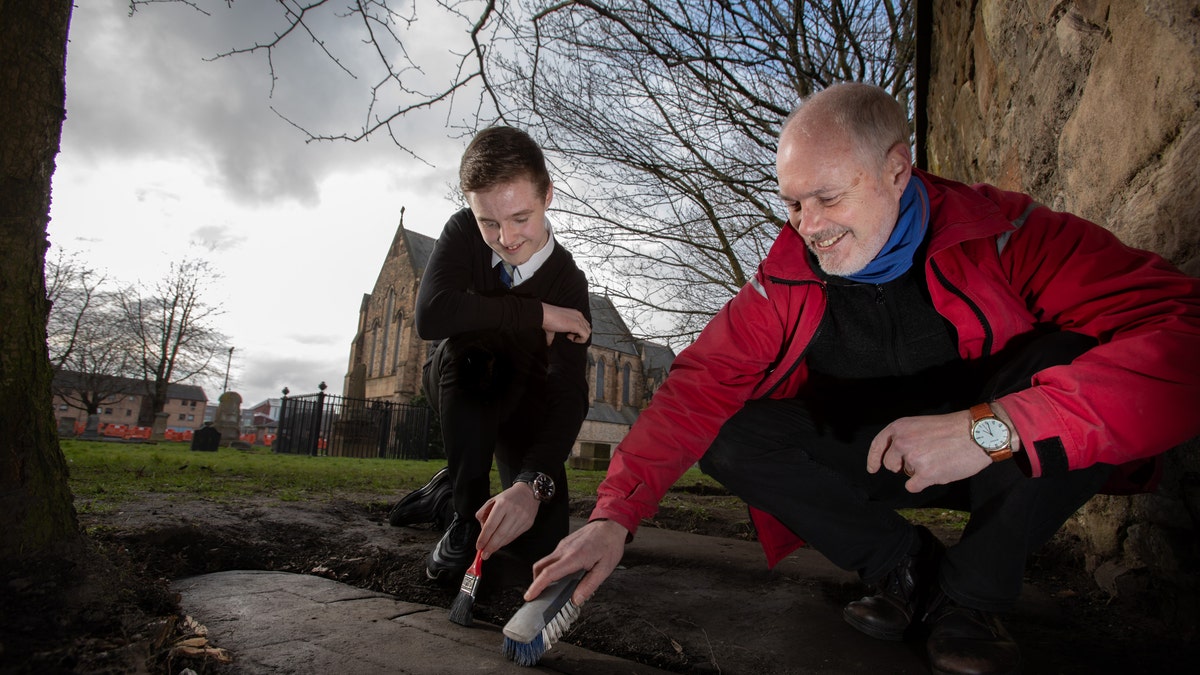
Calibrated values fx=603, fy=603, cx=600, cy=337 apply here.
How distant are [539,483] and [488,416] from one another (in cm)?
42

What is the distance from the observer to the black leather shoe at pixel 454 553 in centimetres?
191

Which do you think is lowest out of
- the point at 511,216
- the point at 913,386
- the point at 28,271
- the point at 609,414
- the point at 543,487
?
the point at 543,487

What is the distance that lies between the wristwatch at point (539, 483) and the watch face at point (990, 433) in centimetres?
113

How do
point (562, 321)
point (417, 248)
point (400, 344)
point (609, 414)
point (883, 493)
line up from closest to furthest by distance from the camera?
point (883, 493) → point (562, 321) → point (400, 344) → point (417, 248) → point (609, 414)

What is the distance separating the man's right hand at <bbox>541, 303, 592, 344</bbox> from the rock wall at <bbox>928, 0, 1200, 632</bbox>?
1.76 m

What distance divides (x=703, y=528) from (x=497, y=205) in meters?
A: 2.23

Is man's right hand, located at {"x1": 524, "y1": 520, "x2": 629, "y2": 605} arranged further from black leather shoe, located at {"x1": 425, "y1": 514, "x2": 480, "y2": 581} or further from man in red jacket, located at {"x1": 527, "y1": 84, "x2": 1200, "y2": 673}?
black leather shoe, located at {"x1": 425, "y1": 514, "x2": 480, "y2": 581}

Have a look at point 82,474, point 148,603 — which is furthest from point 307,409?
point 148,603

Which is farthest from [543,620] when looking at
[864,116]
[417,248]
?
[417,248]

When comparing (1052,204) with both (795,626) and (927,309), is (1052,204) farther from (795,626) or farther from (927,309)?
(795,626)

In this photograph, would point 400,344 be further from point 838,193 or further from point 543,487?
point 838,193

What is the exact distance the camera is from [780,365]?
1.76m

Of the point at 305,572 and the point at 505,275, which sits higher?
the point at 505,275

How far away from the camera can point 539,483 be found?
1831 millimetres
